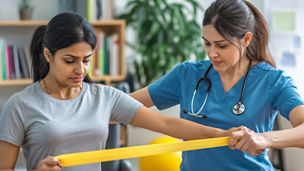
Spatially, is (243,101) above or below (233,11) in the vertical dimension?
below

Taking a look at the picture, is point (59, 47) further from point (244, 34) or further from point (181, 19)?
point (181, 19)

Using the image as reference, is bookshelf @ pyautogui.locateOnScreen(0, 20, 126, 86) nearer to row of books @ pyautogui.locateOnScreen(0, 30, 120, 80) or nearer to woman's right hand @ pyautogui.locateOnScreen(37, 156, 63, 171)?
row of books @ pyautogui.locateOnScreen(0, 30, 120, 80)

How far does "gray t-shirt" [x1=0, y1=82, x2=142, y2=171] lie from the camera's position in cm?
146

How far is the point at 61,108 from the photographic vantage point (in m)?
1.54

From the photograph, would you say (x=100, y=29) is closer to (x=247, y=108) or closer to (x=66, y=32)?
(x=247, y=108)

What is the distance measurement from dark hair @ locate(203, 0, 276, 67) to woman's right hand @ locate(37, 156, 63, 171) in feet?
2.66

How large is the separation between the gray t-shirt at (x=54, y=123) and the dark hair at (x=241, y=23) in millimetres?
521

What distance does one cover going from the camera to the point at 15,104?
146 centimetres

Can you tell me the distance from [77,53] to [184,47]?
260 centimetres

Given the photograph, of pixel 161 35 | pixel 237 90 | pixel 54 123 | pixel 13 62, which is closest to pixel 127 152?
pixel 54 123

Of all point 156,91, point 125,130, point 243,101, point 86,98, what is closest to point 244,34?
point 243,101

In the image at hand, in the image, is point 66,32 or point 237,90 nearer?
point 66,32

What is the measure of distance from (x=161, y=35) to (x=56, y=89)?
2.49 m

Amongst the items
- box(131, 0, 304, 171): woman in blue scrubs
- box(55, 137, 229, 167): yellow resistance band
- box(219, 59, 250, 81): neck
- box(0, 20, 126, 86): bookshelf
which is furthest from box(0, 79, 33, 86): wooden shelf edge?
box(55, 137, 229, 167): yellow resistance band
